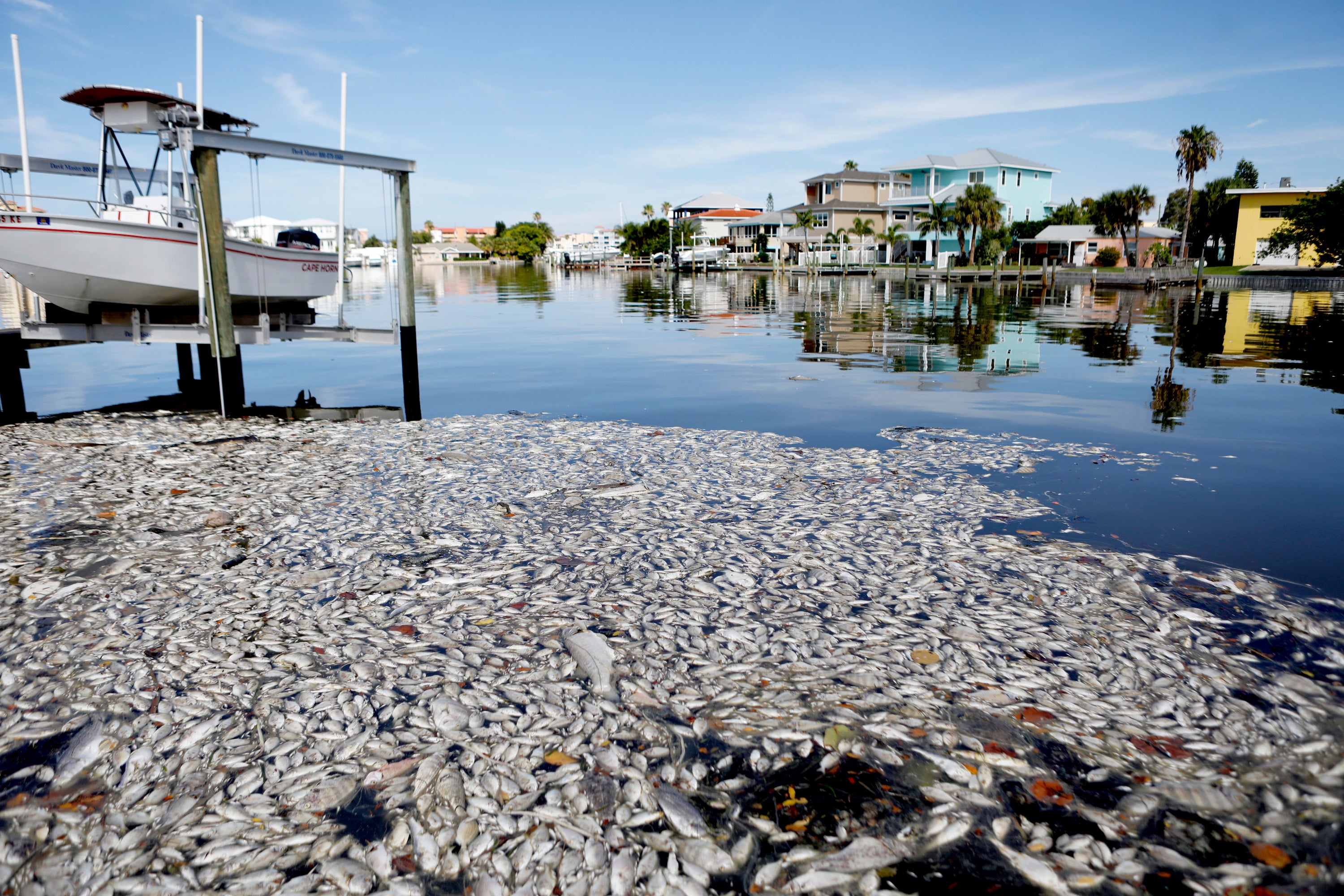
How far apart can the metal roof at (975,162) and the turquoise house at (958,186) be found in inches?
3.0

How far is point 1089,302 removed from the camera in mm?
49000

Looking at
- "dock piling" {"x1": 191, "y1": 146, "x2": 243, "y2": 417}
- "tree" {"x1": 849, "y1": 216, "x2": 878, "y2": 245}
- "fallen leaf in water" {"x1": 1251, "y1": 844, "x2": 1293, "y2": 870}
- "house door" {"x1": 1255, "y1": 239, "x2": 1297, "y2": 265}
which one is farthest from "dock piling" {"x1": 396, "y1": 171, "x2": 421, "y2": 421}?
"tree" {"x1": 849, "y1": 216, "x2": 878, "y2": 245}

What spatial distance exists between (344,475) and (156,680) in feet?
18.8

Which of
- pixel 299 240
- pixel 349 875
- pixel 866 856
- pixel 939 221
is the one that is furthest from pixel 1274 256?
pixel 349 875

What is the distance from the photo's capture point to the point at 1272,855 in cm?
398

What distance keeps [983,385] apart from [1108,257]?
273 feet

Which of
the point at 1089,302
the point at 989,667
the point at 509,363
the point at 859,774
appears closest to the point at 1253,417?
the point at 989,667

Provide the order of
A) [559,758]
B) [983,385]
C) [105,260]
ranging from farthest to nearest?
[983,385] < [105,260] < [559,758]

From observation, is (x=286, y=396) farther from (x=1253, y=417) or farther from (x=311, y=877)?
(x=1253, y=417)

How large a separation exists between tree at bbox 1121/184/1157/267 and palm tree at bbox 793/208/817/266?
32329 millimetres

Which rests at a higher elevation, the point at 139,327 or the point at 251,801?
the point at 139,327

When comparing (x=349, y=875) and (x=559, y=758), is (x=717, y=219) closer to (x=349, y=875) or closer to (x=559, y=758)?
(x=559, y=758)

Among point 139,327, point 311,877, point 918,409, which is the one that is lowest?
point 311,877

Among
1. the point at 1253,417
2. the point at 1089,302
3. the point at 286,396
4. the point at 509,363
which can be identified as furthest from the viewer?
the point at 1089,302
